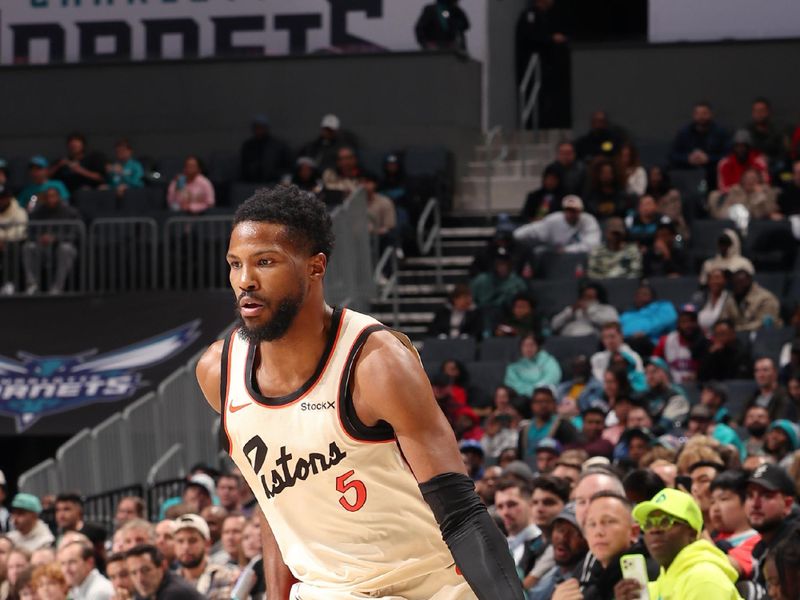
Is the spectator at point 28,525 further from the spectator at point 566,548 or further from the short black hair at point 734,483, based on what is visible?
the short black hair at point 734,483

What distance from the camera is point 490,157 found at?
762 inches

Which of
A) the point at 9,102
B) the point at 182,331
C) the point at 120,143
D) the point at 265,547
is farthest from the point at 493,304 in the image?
the point at 265,547

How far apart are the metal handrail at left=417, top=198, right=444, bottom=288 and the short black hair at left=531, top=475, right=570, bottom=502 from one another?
8857mm

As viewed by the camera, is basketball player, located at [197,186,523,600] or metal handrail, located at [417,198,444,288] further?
metal handrail, located at [417,198,444,288]

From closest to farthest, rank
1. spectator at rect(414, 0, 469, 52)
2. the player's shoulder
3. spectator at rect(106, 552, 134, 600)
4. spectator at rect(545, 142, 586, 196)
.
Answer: the player's shoulder
spectator at rect(106, 552, 134, 600)
spectator at rect(545, 142, 586, 196)
spectator at rect(414, 0, 469, 52)

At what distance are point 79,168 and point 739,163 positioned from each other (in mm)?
7529

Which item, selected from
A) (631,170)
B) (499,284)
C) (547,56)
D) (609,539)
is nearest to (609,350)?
(499,284)

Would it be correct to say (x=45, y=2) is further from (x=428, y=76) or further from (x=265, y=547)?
(x=265, y=547)

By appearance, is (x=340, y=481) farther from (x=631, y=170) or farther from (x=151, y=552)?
(x=631, y=170)

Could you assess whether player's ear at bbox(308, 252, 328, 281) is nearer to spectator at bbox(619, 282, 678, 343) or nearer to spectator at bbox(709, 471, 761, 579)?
spectator at bbox(709, 471, 761, 579)

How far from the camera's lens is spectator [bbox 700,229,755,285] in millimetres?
14469

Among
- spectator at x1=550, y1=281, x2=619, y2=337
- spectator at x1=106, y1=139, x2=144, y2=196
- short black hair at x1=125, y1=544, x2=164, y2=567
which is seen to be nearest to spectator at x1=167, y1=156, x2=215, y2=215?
spectator at x1=106, y1=139, x2=144, y2=196

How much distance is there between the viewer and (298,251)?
3.90 meters

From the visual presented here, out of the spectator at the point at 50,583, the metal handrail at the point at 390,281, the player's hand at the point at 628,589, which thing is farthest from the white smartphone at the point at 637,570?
the metal handrail at the point at 390,281
